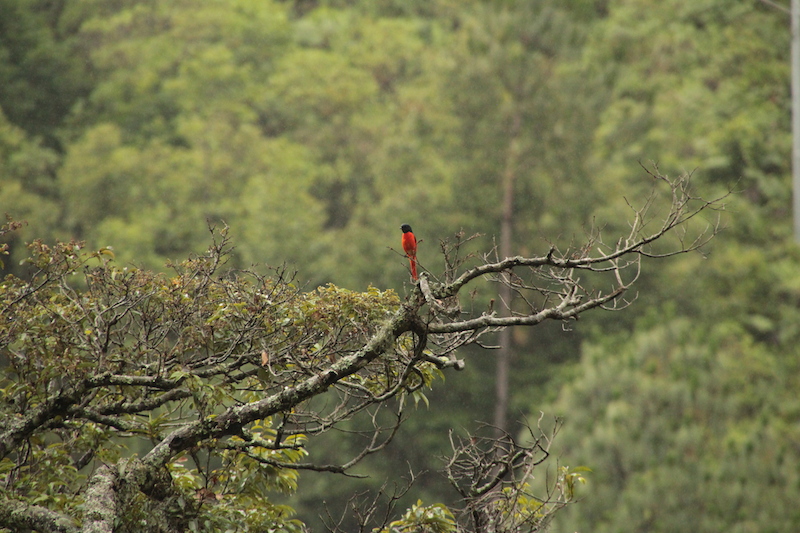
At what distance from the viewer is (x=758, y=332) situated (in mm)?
18281

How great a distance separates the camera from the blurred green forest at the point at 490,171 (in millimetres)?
12516

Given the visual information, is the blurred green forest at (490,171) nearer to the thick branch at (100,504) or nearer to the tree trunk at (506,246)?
the tree trunk at (506,246)

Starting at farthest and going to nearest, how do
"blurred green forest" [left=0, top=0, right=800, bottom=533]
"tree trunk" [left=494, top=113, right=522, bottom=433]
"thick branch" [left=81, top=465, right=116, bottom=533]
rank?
"tree trunk" [left=494, top=113, right=522, bottom=433]
"blurred green forest" [left=0, top=0, right=800, bottom=533]
"thick branch" [left=81, top=465, right=116, bottom=533]

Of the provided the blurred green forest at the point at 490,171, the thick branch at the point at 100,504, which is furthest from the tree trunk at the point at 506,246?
the thick branch at the point at 100,504

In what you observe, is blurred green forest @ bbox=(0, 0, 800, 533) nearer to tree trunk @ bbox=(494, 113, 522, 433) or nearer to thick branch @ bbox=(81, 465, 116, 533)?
tree trunk @ bbox=(494, 113, 522, 433)

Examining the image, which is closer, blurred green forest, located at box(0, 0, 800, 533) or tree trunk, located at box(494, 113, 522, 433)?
blurred green forest, located at box(0, 0, 800, 533)

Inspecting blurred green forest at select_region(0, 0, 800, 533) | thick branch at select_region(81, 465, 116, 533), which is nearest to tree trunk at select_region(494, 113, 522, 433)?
blurred green forest at select_region(0, 0, 800, 533)

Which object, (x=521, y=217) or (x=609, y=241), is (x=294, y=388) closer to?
(x=609, y=241)

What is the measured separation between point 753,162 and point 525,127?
5.09 metres

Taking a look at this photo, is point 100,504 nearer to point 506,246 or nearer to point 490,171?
point 506,246

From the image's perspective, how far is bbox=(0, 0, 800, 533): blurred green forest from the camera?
1252 cm

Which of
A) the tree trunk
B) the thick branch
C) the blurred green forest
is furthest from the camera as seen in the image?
the tree trunk

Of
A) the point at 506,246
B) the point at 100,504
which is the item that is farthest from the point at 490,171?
the point at 100,504

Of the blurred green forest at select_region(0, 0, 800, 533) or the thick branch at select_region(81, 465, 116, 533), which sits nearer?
the thick branch at select_region(81, 465, 116, 533)
